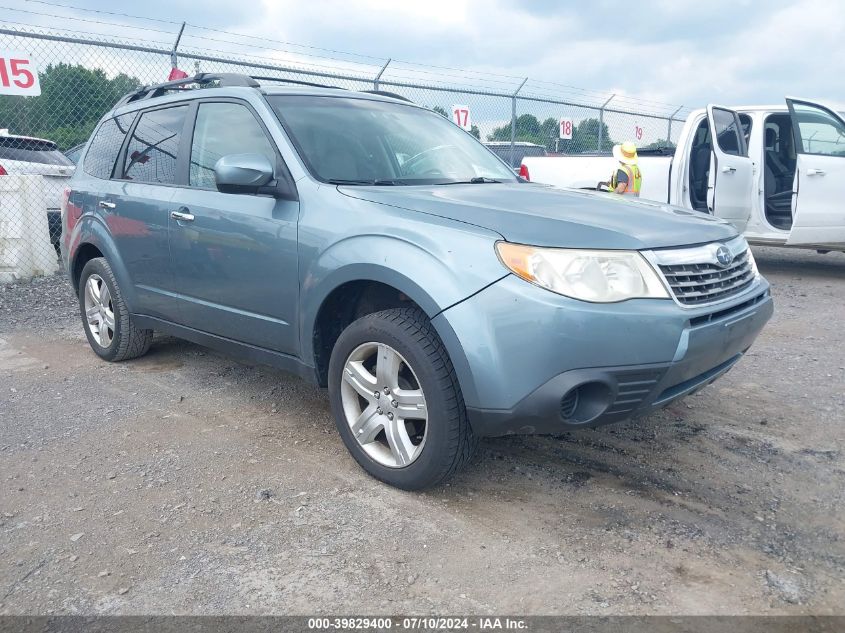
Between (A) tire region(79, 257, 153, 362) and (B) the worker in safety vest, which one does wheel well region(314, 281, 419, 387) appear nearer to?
(A) tire region(79, 257, 153, 362)

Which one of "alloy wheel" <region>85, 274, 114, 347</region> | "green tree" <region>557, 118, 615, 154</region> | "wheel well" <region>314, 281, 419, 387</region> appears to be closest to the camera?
"wheel well" <region>314, 281, 419, 387</region>

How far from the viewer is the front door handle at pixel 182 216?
3924 mm

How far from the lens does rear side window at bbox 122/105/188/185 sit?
169 inches

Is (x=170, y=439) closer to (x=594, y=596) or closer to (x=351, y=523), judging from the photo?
(x=351, y=523)

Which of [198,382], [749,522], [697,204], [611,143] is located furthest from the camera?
[611,143]

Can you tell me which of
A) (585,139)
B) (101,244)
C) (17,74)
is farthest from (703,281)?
(585,139)

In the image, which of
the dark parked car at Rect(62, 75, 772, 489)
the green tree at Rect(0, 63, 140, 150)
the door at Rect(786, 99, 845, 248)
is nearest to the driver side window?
the door at Rect(786, 99, 845, 248)

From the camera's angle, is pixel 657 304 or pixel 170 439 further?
pixel 170 439

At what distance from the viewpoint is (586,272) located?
2.65m

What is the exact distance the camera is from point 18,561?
8.61ft

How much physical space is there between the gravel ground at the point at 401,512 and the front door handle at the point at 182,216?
3.65 ft

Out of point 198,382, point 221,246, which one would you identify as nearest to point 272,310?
point 221,246

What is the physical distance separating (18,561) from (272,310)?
150 centimetres

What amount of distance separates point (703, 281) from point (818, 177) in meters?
6.22
